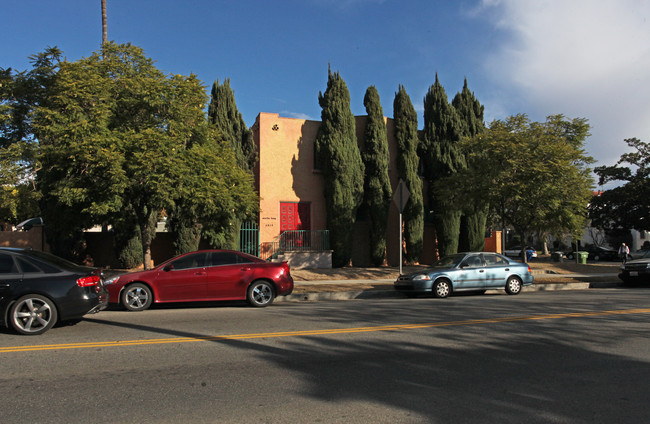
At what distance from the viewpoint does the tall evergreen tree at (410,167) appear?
2228 cm

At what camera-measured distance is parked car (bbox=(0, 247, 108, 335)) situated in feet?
24.1

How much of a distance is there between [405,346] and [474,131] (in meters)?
20.1

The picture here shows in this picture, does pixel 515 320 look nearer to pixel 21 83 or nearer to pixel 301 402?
pixel 301 402

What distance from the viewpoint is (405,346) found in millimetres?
6617

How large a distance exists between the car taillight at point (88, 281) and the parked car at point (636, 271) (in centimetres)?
1777

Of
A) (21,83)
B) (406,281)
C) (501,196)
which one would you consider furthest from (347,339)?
(21,83)

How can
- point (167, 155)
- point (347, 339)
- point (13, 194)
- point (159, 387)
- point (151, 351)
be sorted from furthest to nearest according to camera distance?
point (13, 194)
point (167, 155)
point (347, 339)
point (151, 351)
point (159, 387)

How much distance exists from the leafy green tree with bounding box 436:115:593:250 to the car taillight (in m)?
14.1

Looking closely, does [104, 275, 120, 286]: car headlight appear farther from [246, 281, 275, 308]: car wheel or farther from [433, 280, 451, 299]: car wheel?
[433, 280, 451, 299]: car wheel

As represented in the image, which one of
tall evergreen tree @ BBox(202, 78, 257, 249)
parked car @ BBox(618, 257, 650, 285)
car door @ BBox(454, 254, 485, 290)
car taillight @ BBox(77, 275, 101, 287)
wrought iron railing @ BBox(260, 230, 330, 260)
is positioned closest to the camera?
car taillight @ BBox(77, 275, 101, 287)

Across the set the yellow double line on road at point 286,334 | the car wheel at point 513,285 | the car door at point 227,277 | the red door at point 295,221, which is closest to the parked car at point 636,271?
the car wheel at point 513,285

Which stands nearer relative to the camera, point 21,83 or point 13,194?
point 13,194

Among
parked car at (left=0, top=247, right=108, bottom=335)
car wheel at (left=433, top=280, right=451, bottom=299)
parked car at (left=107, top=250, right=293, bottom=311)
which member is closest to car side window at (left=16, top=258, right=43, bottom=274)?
parked car at (left=0, top=247, right=108, bottom=335)

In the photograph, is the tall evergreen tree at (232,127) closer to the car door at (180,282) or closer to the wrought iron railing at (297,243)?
the wrought iron railing at (297,243)
